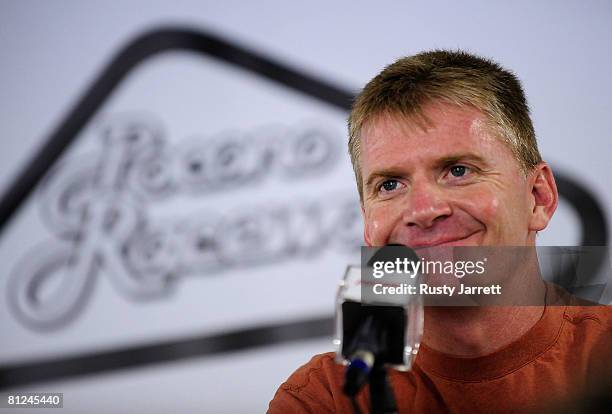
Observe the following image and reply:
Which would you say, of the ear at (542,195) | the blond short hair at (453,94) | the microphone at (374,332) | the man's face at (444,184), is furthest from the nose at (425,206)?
the microphone at (374,332)

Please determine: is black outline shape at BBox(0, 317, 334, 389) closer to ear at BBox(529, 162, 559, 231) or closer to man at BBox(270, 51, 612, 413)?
man at BBox(270, 51, 612, 413)

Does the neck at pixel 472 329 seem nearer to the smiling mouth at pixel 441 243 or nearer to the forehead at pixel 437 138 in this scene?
the smiling mouth at pixel 441 243

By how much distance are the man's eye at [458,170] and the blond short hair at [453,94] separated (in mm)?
108

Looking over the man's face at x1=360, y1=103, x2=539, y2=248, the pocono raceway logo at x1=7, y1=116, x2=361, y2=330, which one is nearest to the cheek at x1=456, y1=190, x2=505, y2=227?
the man's face at x1=360, y1=103, x2=539, y2=248

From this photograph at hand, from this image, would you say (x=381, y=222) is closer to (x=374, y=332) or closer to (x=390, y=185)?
(x=390, y=185)

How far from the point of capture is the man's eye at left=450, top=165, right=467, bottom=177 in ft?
3.87

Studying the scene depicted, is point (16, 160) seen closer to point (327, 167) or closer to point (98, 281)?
point (98, 281)

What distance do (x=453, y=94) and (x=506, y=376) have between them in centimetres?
58

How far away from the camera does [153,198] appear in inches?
111

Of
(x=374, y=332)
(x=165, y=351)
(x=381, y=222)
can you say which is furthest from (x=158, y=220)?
(x=374, y=332)

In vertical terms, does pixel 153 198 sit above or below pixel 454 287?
above

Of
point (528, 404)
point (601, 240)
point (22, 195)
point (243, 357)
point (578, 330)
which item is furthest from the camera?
point (22, 195)

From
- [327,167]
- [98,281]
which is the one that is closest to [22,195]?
[98,281]

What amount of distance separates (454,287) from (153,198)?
76.2 inches
